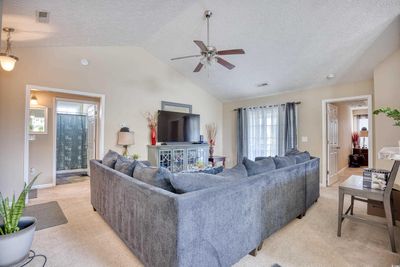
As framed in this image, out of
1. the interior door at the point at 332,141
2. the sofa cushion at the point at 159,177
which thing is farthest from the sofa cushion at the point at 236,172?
→ the interior door at the point at 332,141

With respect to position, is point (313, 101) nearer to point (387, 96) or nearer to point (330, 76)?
point (330, 76)

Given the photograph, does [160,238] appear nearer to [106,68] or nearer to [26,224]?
[26,224]

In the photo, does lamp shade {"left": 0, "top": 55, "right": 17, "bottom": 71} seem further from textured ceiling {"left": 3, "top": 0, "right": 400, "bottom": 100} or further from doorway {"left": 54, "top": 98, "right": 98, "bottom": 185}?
doorway {"left": 54, "top": 98, "right": 98, "bottom": 185}

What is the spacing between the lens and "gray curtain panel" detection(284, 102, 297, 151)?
527 cm

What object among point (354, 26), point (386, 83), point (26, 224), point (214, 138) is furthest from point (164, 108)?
point (386, 83)

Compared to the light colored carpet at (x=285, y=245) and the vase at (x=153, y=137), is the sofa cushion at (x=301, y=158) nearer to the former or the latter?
the light colored carpet at (x=285, y=245)

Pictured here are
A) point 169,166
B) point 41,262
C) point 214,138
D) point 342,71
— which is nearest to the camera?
point 41,262

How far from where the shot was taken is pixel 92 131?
5.99m

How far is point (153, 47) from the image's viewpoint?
4832mm

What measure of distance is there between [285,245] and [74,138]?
6809mm

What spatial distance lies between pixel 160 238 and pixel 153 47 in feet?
14.6

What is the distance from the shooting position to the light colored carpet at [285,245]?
1.94m

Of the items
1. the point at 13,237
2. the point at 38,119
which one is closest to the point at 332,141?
the point at 13,237

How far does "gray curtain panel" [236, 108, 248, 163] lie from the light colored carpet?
3.33 metres
